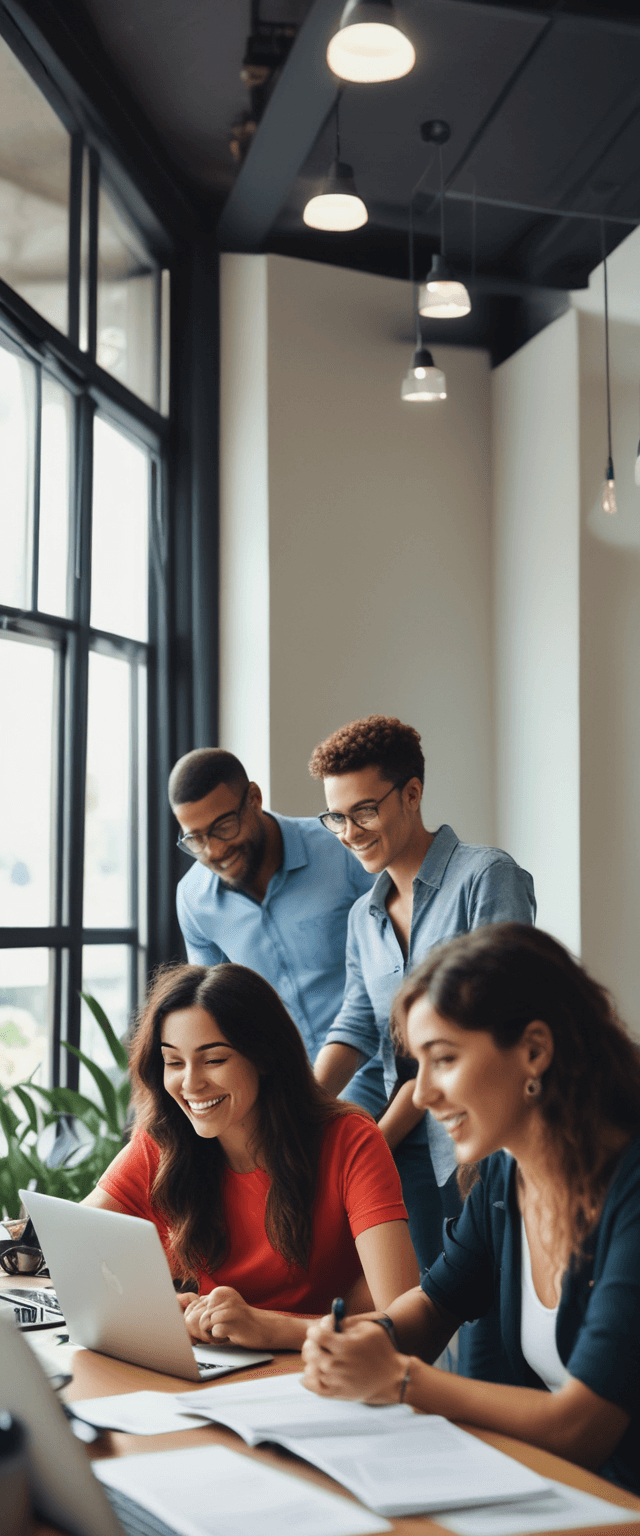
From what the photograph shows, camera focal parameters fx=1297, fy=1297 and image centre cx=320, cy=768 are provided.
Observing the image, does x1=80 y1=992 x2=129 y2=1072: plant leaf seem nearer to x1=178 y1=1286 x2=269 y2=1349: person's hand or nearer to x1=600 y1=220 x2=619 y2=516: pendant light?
x1=178 y1=1286 x2=269 y2=1349: person's hand

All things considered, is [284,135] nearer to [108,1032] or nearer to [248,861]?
[248,861]

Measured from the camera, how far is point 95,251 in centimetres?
384

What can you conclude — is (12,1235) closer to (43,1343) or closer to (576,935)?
(43,1343)

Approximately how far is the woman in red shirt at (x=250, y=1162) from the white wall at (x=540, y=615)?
221cm

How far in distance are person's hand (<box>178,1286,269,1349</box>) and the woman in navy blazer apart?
18cm

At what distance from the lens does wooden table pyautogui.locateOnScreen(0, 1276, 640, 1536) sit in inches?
41.7

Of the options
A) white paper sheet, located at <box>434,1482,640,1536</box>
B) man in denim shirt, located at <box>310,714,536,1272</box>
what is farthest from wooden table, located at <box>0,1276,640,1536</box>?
man in denim shirt, located at <box>310,714,536,1272</box>

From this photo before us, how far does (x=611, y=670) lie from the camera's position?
405 centimetres

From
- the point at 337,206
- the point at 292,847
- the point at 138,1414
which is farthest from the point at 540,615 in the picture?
the point at 138,1414

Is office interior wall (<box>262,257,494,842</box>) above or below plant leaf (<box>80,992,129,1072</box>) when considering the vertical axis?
above

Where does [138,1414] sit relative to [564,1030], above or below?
below

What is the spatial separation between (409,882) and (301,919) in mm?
494

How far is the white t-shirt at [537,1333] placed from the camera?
4.67 feet

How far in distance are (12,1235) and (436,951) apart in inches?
40.8
